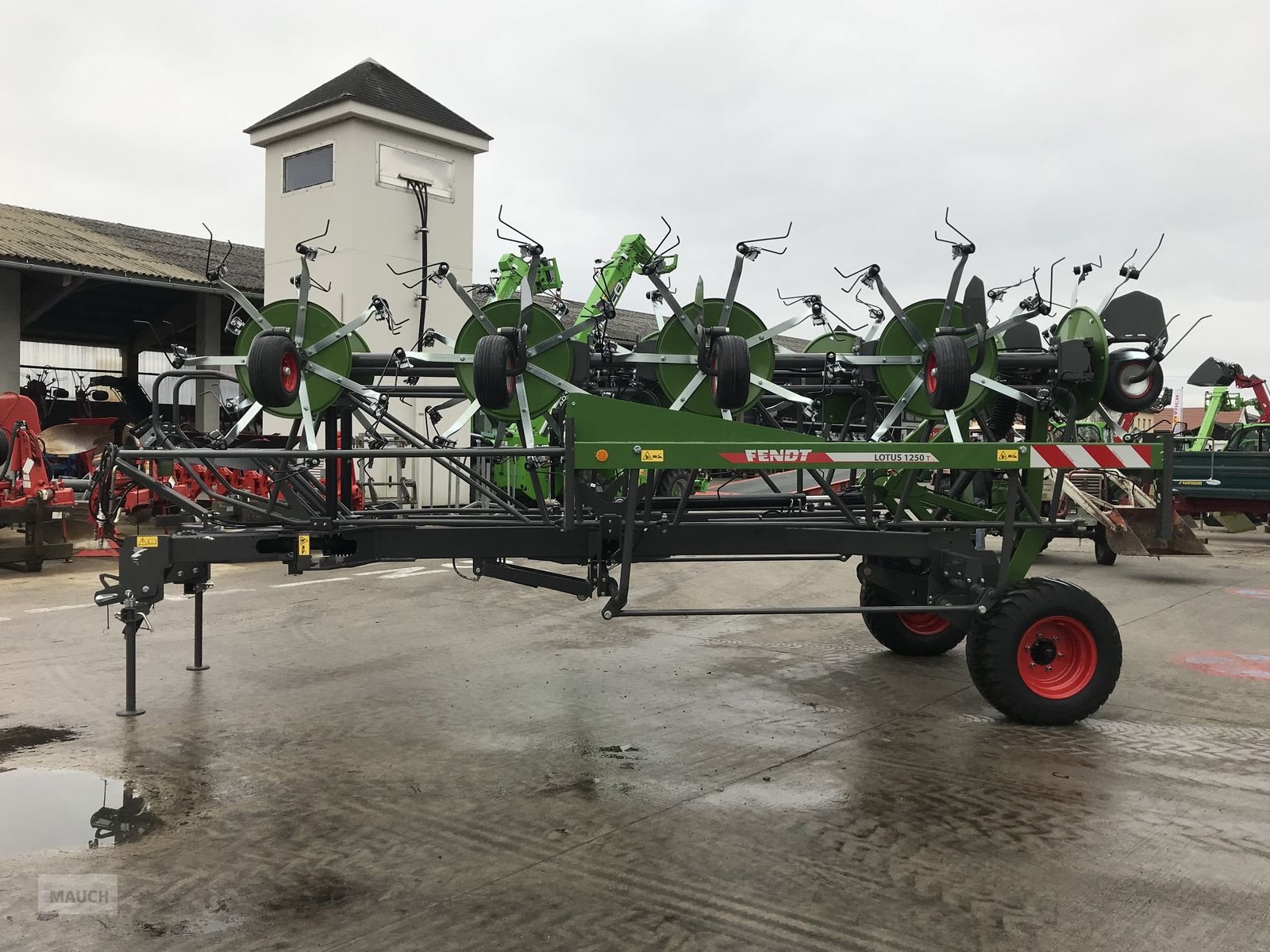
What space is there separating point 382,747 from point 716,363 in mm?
2598

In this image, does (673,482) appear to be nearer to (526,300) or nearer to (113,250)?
(526,300)

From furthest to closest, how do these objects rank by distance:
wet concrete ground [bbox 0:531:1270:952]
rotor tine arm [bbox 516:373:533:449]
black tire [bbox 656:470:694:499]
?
black tire [bbox 656:470:694:499]
rotor tine arm [bbox 516:373:533:449]
wet concrete ground [bbox 0:531:1270:952]

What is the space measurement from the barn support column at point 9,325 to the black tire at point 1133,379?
18.1m

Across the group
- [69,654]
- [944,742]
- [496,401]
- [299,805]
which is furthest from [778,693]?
[69,654]

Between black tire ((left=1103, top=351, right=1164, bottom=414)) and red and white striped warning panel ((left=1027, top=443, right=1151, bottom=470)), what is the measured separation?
44 centimetres

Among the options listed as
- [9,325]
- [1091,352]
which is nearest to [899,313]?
[1091,352]

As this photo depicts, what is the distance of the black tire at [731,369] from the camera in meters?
5.31

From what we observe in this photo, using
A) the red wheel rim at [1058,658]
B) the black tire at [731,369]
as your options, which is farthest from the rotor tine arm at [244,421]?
the red wheel rim at [1058,658]

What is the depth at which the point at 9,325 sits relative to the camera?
1808 cm

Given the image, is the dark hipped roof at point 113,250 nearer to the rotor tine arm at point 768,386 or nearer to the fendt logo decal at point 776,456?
the rotor tine arm at point 768,386

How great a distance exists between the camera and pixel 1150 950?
3123mm

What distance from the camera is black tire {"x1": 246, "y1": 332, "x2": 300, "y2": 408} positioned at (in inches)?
203

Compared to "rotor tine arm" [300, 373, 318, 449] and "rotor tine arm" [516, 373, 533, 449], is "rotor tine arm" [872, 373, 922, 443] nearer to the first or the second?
"rotor tine arm" [516, 373, 533, 449]

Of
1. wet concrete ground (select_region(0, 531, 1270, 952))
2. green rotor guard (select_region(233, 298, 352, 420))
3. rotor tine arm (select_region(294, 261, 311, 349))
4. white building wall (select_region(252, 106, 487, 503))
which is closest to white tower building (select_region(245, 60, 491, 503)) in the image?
white building wall (select_region(252, 106, 487, 503))
